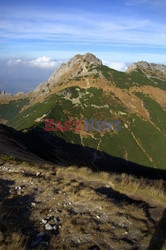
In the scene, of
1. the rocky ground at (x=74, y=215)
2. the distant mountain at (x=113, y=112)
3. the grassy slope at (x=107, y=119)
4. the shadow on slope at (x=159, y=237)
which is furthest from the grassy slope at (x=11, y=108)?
the shadow on slope at (x=159, y=237)

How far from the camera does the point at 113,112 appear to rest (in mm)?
127750

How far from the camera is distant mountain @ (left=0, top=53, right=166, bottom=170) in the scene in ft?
357

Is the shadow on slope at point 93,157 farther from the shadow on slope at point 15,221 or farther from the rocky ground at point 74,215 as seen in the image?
the shadow on slope at point 15,221

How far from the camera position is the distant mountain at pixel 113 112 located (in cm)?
10889

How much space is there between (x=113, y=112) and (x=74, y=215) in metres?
118

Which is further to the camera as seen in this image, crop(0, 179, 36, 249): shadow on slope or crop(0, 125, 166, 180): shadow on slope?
crop(0, 125, 166, 180): shadow on slope

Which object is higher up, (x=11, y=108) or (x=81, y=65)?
(x=81, y=65)

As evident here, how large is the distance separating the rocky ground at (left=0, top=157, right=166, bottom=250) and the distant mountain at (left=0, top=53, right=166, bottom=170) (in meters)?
77.9

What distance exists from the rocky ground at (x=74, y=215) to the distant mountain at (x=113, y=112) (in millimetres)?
77943

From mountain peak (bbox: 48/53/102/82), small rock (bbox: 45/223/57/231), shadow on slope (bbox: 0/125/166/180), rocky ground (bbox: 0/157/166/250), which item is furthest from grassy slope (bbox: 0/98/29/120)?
small rock (bbox: 45/223/57/231)

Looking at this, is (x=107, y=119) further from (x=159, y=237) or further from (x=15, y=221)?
(x=15, y=221)

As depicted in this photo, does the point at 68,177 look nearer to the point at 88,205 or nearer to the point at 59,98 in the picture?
the point at 88,205

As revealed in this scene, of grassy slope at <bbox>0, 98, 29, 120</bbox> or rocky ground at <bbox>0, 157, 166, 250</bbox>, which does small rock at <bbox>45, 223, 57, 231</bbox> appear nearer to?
rocky ground at <bbox>0, 157, 166, 250</bbox>

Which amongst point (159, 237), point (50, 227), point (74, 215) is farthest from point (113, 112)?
point (50, 227)
